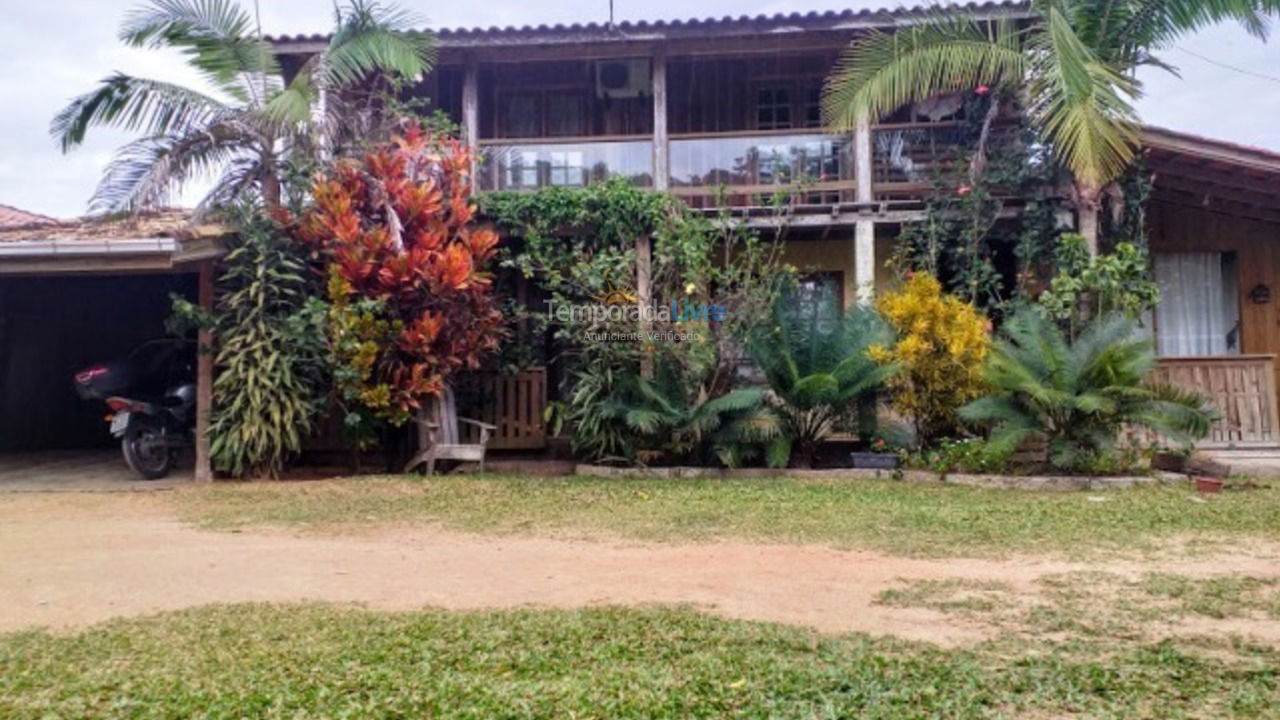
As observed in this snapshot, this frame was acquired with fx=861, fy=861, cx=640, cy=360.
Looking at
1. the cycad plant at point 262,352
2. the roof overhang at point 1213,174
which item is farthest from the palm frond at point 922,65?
the cycad plant at point 262,352

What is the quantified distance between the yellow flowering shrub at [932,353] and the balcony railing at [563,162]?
3710 mm

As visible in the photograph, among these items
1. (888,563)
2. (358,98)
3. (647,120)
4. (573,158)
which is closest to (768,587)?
(888,563)

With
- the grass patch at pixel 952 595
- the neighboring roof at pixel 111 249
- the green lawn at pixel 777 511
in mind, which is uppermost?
the neighboring roof at pixel 111 249

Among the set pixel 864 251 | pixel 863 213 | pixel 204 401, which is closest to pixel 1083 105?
pixel 863 213

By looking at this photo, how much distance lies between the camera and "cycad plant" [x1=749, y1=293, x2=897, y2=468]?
9.17 meters

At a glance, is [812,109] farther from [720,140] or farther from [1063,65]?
[1063,65]

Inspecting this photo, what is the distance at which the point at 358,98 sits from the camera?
424 inches

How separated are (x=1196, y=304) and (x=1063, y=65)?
441 cm

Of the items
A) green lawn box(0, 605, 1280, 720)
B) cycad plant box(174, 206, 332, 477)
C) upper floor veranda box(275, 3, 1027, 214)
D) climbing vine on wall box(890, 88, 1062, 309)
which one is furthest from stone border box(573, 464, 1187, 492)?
green lawn box(0, 605, 1280, 720)

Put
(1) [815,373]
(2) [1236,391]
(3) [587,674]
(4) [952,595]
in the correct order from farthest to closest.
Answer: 1. (2) [1236,391]
2. (1) [815,373]
3. (4) [952,595]
4. (3) [587,674]

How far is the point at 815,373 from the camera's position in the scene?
932 cm

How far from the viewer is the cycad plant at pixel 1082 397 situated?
8133mm

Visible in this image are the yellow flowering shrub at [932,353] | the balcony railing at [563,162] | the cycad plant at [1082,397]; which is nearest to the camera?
the cycad plant at [1082,397]

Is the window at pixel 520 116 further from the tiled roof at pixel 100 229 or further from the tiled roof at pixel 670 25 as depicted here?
the tiled roof at pixel 100 229
